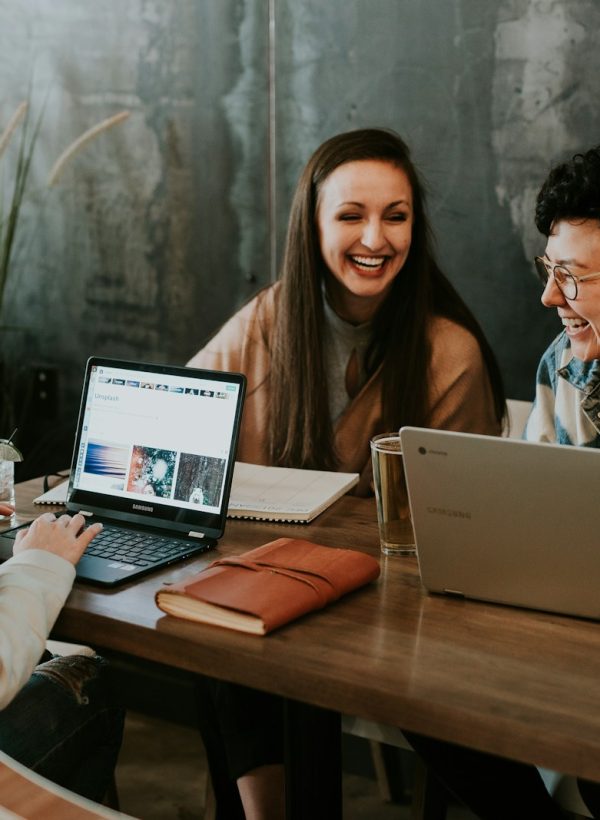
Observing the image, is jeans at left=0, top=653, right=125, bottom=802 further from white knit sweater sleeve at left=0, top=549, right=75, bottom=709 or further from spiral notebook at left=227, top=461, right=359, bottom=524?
spiral notebook at left=227, top=461, right=359, bottom=524

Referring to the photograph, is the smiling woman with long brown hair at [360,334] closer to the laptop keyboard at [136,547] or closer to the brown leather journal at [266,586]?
the laptop keyboard at [136,547]

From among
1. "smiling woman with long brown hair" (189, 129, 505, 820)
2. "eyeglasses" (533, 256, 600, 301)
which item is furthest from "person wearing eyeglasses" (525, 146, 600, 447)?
"smiling woman with long brown hair" (189, 129, 505, 820)

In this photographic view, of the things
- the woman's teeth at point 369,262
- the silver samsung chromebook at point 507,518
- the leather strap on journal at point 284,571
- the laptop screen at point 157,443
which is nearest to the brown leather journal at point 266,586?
the leather strap on journal at point 284,571

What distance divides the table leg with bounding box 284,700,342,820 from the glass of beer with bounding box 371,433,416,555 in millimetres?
293

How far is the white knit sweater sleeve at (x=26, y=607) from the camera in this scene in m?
1.25

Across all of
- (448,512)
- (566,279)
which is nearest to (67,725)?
(448,512)

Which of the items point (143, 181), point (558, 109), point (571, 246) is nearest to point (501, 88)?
point (558, 109)

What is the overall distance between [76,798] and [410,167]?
173 cm

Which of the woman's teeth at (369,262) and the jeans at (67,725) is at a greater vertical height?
the woman's teeth at (369,262)

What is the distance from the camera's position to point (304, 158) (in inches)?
115

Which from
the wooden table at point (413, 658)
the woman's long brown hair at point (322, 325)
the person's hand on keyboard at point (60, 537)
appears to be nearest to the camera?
the wooden table at point (413, 658)

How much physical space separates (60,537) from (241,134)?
5.88ft

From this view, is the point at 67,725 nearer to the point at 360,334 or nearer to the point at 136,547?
the point at 136,547

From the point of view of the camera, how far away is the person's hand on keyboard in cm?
148
